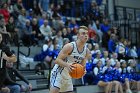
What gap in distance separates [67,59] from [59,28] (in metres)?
8.46

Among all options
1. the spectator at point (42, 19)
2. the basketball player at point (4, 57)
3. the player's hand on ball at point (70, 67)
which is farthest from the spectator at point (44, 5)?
the player's hand on ball at point (70, 67)

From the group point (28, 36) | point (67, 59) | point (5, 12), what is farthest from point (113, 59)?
point (67, 59)

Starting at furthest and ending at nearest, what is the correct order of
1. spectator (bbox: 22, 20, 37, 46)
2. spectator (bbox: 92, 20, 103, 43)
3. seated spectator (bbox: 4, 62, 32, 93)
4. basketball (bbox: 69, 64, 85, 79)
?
1. spectator (bbox: 92, 20, 103, 43)
2. spectator (bbox: 22, 20, 37, 46)
3. seated spectator (bbox: 4, 62, 32, 93)
4. basketball (bbox: 69, 64, 85, 79)

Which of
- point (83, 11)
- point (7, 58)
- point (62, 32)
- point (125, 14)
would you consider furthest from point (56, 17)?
point (7, 58)

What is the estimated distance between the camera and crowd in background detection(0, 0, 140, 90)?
13742mm

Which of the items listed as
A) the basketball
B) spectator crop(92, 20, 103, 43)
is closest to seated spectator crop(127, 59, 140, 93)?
spectator crop(92, 20, 103, 43)

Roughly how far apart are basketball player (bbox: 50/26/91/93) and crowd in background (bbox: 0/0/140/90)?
4.55 metres

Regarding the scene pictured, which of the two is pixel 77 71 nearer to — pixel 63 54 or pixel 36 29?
pixel 63 54

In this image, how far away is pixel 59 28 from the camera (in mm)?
15711

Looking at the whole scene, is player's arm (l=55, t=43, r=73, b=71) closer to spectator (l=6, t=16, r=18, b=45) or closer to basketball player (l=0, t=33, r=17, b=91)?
basketball player (l=0, t=33, r=17, b=91)

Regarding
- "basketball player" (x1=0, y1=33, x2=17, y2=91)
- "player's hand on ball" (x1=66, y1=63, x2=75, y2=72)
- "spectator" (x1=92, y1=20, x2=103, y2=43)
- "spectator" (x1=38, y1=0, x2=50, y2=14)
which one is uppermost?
"spectator" (x1=38, y1=0, x2=50, y2=14)

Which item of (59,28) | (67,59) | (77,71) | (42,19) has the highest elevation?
(42,19)

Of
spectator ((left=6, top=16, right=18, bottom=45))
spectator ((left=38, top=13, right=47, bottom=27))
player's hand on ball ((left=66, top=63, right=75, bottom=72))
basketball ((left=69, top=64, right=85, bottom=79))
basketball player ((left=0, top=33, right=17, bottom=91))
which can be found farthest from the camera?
spectator ((left=38, top=13, right=47, bottom=27))

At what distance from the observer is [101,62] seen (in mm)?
13898
